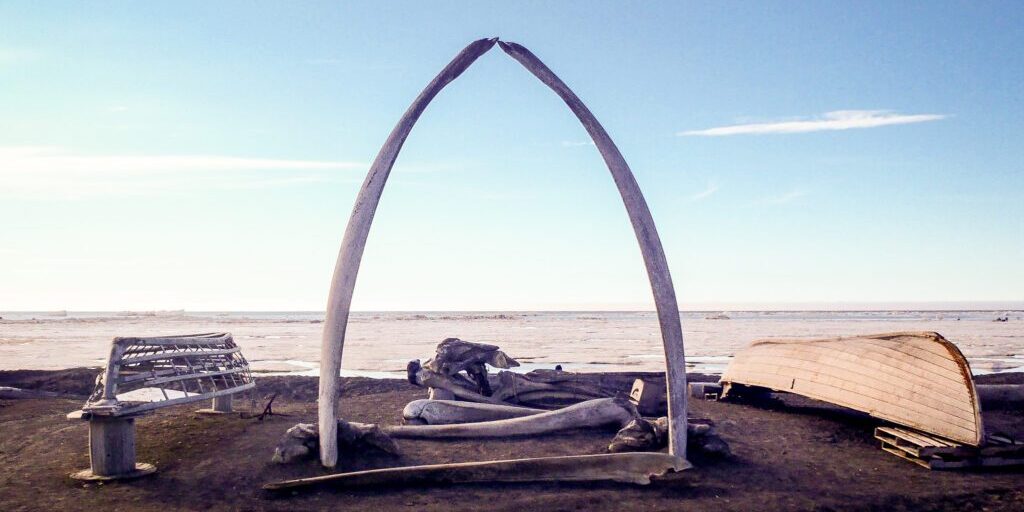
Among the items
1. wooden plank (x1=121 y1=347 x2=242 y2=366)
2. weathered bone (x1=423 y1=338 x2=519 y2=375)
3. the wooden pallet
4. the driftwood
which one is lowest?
the wooden pallet

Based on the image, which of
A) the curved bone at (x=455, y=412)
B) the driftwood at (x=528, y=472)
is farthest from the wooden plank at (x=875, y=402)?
the curved bone at (x=455, y=412)

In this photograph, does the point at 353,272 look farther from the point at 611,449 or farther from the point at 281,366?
the point at 281,366

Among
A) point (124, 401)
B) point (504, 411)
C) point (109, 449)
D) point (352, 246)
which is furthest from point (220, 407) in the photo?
point (352, 246)

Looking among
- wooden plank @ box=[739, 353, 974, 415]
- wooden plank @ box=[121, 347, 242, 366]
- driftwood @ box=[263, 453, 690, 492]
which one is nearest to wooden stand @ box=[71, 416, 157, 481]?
wooden plank @ box=[121, 347, 242, 366]

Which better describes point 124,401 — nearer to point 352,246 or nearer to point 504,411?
point 352,246

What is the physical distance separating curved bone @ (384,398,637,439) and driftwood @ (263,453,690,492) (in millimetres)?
2117

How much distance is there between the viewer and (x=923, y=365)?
9.20 m

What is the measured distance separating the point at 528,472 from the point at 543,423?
2.39 meters

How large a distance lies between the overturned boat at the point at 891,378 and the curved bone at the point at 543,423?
127 inches

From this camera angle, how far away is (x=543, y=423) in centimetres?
1002

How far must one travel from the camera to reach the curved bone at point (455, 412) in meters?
10.3

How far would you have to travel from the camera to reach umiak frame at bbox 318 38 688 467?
26.1 feet

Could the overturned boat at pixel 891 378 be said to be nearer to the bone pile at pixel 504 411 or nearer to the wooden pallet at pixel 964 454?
the wooden pallet at pixel 964 454

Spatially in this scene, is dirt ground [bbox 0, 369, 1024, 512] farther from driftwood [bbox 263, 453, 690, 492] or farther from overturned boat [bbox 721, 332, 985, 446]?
overturned boat [bbox 721, 332, 985, 446]
